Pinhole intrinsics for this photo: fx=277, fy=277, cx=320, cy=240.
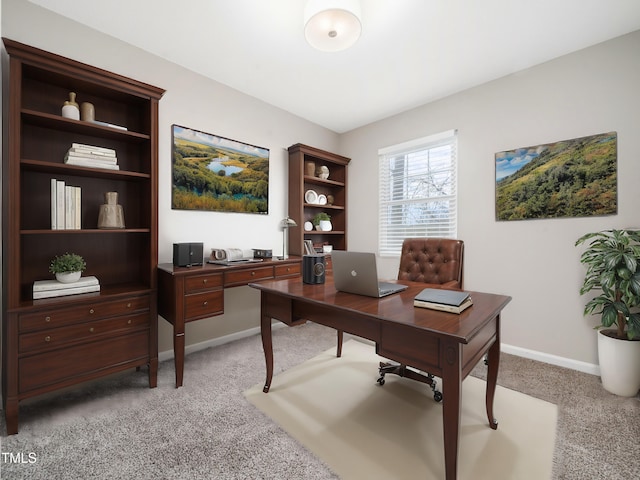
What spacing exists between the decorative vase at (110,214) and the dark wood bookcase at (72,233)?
4.3 inches

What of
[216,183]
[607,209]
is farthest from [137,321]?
[607,209]

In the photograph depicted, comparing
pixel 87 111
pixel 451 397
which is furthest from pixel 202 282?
pixel 451 397

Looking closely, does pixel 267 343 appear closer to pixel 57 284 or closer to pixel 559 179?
pixel 57 284

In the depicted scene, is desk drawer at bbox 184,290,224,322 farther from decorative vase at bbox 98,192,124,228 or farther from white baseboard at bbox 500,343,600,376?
white baseboard at bbox 500,343,600,376

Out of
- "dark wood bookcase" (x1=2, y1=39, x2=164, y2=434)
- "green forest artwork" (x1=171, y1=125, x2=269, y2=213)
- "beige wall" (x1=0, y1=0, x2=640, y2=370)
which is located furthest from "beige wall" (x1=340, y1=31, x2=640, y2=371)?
"dark wood bookcase" (x1=2, y1=39, x2=164, y2=434)

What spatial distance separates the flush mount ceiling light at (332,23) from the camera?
1.67 meters

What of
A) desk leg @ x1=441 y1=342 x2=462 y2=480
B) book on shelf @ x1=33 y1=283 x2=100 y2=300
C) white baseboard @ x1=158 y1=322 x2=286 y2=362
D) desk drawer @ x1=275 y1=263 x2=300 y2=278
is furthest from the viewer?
desk drawer @ x1=275 y1=263 x2=300 y2=278

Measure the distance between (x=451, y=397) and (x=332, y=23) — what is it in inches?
84.5

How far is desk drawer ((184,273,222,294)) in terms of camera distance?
2.12 meters

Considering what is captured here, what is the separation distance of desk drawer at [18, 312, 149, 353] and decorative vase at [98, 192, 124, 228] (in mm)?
679

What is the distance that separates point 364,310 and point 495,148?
8.52 feet

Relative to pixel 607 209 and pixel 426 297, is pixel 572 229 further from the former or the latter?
pixel 426 297

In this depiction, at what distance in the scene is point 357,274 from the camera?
60.1 inches

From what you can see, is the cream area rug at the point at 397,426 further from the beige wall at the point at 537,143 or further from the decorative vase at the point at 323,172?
the decorative vase at the point at 323,172
